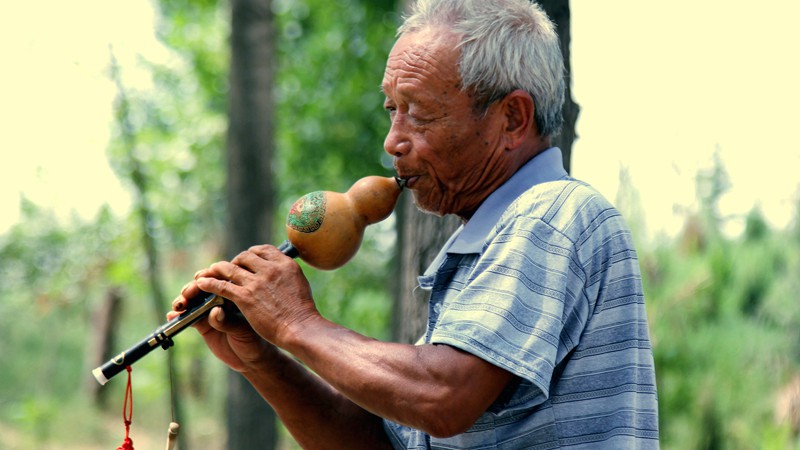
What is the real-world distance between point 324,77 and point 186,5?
2.62 meters

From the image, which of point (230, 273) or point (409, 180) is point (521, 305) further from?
point (230, 273)

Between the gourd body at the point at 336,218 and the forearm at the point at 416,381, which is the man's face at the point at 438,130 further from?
the forearm at the point at 416,381

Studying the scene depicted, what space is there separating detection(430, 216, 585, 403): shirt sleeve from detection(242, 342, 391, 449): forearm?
2.29ft

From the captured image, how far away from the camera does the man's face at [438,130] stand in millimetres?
2059

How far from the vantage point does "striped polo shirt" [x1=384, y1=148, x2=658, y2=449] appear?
174 cm

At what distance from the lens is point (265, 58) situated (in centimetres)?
714

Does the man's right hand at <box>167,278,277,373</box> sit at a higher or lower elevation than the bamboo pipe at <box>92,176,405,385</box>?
lower

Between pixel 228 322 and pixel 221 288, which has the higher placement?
pixel 221 288

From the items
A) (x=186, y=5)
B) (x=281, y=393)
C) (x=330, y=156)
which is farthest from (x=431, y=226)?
(x=186, y=5)

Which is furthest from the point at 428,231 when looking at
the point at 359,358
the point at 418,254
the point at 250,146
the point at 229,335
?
the point at 250,146

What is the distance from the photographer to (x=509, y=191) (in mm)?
2096

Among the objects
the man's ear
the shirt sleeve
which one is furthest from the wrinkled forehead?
the shirt sleeve

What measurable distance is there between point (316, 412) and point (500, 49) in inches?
40.8

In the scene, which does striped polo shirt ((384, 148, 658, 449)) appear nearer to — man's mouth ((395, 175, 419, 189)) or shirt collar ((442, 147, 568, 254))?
shirt collar ((442, 147, 568, 254))
